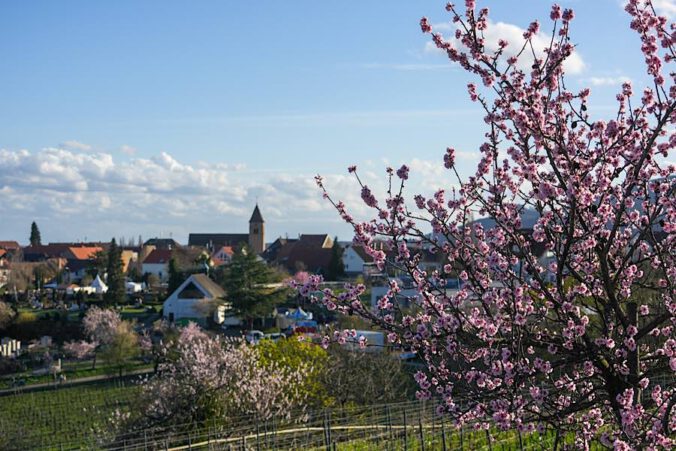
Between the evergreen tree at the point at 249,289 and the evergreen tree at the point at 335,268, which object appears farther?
the evergreen tree at the point at 335,268

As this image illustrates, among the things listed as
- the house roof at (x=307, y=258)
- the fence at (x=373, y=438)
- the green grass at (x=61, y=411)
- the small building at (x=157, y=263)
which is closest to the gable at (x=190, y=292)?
the green grass at (x=61, y=411)

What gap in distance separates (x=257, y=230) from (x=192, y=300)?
2037 inches

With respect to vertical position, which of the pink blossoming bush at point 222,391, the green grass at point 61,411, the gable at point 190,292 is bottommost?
the green grass at point 61,411

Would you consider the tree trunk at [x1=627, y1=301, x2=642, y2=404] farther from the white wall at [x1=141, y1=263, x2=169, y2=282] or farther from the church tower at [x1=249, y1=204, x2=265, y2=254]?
the church tower at [x1=249, y1=204, x2=265, y2=254]

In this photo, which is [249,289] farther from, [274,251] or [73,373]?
[274,251]

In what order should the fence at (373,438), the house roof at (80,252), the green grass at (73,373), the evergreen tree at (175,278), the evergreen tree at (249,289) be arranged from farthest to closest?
the house roof at (80,252), the evergreen tree at (175,278), the evergreen tree at (249,289), the green grass at (73,373), the fence at (373,438)

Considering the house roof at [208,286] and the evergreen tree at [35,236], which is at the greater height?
the evergreen tree at [35,236]

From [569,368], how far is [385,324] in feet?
6.51

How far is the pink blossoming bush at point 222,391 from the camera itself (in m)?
16.2

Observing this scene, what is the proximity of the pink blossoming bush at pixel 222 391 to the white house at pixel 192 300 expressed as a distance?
3084 cm

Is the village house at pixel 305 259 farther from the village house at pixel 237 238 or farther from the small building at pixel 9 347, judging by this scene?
the small building at pixel 9 347

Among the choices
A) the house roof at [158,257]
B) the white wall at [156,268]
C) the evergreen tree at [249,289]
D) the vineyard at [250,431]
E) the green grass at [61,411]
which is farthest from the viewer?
the house roof at [158,257]

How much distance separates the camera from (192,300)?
52.8 metres

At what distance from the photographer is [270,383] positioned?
60.4 ft
